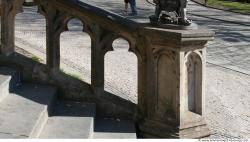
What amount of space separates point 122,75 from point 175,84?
302 cm

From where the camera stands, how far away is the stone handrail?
16.0ft

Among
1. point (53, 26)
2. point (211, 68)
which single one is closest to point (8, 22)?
point (53, 26)

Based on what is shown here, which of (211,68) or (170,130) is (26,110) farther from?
(211,68)

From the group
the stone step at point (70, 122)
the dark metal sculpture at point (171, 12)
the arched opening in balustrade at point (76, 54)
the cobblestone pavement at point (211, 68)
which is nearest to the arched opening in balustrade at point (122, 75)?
the cobblestone pavement at point (211, 68)

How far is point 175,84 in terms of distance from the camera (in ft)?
16.2

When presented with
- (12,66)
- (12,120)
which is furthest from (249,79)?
(12,120)

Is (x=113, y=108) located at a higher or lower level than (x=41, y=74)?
lower

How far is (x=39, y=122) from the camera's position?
4.61m

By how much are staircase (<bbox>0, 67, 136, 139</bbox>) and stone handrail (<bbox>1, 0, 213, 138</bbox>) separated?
30 centimetres

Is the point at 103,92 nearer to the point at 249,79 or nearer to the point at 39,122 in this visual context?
the point at 39,122

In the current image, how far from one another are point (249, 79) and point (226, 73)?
20.6 inches

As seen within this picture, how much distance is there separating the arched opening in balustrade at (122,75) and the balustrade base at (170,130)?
98 cm

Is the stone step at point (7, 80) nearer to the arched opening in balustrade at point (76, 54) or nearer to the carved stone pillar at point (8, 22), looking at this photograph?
the carved stone pillar at point (8, 22)

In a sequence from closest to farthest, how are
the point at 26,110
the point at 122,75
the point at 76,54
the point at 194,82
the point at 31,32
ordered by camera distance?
the point at 26,110
the point at 194,82
the point at 122,75
the point at 76,54
the point at 31,32
